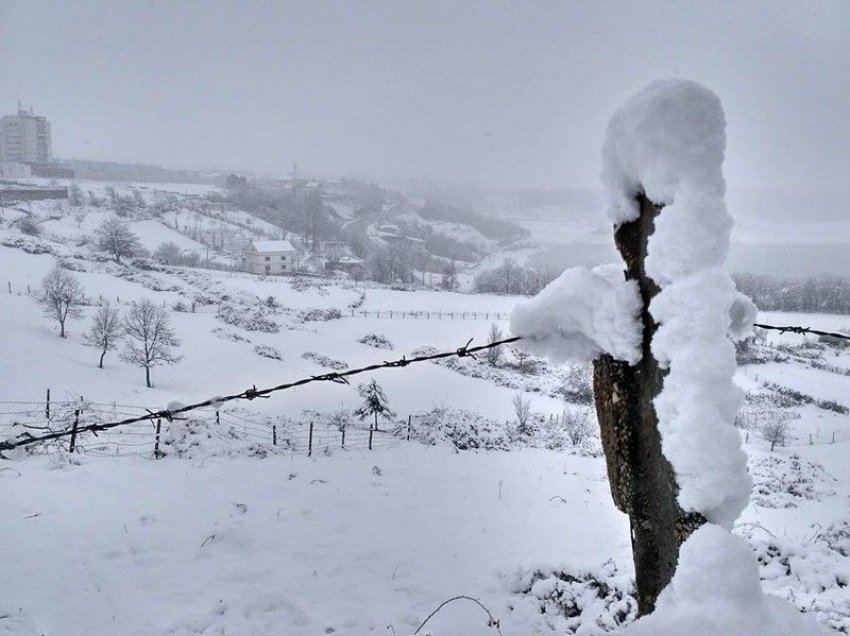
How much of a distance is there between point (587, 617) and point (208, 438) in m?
8.74

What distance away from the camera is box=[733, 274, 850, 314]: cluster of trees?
2215 inches

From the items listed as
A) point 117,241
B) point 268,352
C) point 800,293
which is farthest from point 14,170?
point 800,293

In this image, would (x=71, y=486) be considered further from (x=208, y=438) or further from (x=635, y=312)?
(x=635, y=312)

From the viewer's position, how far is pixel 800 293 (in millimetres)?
60969

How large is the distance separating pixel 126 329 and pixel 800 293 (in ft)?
235

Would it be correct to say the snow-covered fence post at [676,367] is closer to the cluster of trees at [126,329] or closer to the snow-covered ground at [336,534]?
the snow-covered ground at [336,534]

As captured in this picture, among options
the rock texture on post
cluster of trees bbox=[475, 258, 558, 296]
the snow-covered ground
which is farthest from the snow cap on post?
cluster of trees bbox=[475, 258, 558, 296]

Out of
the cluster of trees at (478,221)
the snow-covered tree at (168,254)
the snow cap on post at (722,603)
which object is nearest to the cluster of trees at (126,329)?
the snow cap on post at (722,603)

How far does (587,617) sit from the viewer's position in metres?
5.30

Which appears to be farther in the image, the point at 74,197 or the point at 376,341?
the point at 74,197

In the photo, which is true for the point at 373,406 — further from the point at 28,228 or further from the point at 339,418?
the point at 28,228

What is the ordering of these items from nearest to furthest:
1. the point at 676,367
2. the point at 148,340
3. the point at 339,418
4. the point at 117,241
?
the point at 676,367, the point at 339,418, the point at 148,340, the point at 117,241

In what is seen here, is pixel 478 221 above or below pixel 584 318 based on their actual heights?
above

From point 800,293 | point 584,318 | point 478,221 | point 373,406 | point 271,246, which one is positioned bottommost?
point 373,406
